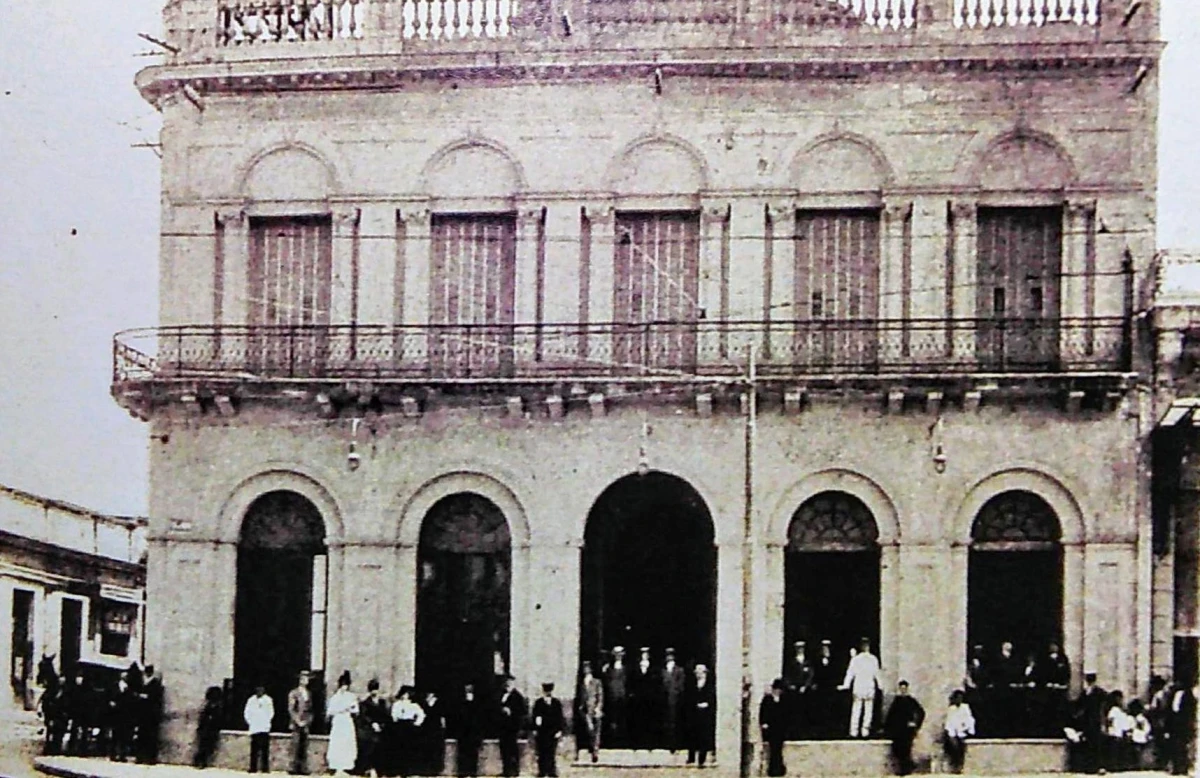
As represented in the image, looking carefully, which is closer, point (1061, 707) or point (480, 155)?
point (1061, 707)

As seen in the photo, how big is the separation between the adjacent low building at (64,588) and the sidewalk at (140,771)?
40 centimetres

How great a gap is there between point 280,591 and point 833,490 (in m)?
3.49

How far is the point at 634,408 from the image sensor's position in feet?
34.0

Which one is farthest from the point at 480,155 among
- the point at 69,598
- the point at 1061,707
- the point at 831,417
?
the point at 1061,707

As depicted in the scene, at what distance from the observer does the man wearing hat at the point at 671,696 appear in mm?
10086

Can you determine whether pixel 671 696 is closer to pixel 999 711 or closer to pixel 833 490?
pixel 833 490

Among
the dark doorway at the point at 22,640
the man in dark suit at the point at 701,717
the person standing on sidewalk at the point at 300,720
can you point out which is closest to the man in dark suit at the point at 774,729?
the man in dark suit at the point at 701,717

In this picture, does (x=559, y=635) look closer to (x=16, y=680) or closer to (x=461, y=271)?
(x=461, y=271)

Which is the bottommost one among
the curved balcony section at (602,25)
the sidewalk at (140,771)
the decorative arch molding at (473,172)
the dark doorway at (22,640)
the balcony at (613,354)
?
the sidewalk at (140,771)

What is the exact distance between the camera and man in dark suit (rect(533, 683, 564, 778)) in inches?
389

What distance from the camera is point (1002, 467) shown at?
10.1 metres

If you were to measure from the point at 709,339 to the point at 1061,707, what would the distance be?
2.92 metres

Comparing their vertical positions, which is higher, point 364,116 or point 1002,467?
point 364,116

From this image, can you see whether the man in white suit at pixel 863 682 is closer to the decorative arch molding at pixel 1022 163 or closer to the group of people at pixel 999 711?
the group of people at pixel 999 711
